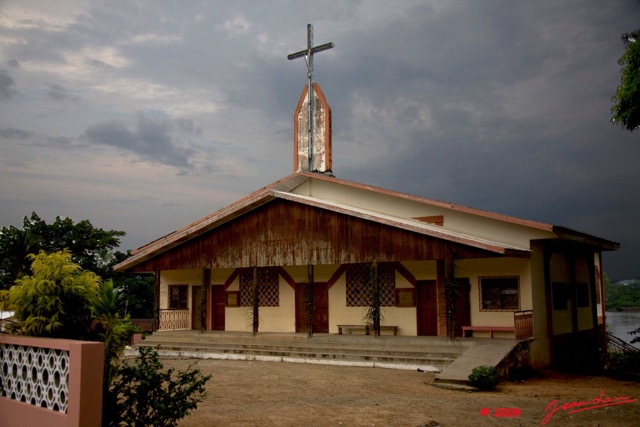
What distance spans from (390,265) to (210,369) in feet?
22.8

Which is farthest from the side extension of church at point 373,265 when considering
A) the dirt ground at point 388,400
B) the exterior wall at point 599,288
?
the dirt ground at point 388,400

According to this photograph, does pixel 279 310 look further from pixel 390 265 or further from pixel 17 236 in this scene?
pixel 17 236

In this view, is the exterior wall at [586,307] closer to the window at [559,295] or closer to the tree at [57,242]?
the window at [559,295]

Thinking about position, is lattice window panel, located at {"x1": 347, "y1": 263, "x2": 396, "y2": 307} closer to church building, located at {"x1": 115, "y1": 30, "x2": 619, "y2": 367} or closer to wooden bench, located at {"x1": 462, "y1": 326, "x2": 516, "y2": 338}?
church building, located at {"x1": 115, "y1": 30, "x2": 619, "y2": 367}

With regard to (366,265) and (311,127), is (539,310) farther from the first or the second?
(311,127)

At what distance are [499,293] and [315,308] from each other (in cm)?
633

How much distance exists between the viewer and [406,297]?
1923cm

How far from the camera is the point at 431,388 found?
12484 mm

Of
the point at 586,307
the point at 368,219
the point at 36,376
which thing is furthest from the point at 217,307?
the point at 36,376

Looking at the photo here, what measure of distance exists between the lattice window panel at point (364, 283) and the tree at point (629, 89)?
812 centimetres

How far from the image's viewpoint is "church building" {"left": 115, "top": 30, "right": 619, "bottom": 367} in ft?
56.3

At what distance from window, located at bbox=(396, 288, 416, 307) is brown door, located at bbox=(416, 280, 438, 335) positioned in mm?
157

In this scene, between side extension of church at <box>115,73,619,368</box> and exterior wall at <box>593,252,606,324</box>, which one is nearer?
side extension of church at <box>115,73,619,368</box>

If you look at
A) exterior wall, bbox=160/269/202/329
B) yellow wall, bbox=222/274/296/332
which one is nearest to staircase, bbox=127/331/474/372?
yellow wall, bbox=222/274/296/332
